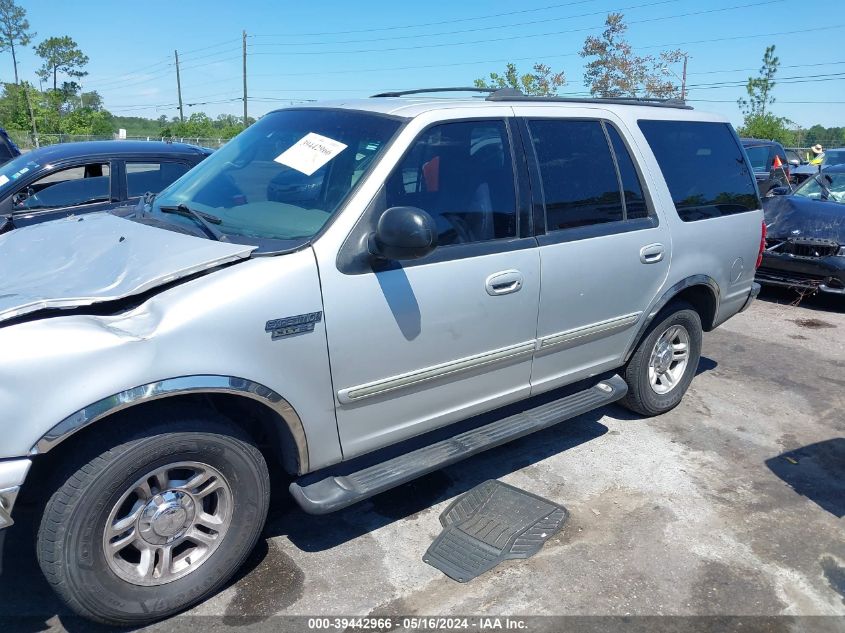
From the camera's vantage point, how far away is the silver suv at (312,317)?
2471 millimetres

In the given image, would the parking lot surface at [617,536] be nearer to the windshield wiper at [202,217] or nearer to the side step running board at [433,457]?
the side step running board at [433,457]

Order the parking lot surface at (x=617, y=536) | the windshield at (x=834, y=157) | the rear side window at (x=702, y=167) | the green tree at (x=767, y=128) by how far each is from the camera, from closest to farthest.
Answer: the parking lot surface at (x=617, y=536) → the rear side window at (x=702, y=167) → the windshield at (x=834, y=157) → the green tree at (x=767, y=128)

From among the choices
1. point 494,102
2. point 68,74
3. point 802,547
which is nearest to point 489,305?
point 494,102

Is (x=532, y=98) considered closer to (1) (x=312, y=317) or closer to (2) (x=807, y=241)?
(1) (x=312, y=317)

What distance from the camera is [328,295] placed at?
287 cm

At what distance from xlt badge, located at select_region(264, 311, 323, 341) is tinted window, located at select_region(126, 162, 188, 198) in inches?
180

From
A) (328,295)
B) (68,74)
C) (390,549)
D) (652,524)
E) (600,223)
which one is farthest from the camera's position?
(68,74)

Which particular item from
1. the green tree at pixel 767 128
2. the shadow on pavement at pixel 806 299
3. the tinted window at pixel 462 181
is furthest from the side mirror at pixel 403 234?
the green tree at pixel 767 128

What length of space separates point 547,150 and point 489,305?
988mm

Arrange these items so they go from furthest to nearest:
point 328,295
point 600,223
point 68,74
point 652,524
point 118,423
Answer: point 68,74 → point 600,223 → point 652,524 → point 328,295 → point 118,423

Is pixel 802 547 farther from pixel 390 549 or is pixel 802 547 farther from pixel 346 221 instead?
pixel 346 221

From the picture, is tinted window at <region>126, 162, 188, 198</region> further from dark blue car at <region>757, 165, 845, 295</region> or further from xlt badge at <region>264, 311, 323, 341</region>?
dark blue car at <region>757, 165, 845, 295</region>

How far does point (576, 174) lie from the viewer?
3.89 metres

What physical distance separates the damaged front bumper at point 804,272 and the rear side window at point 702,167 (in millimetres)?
3341
